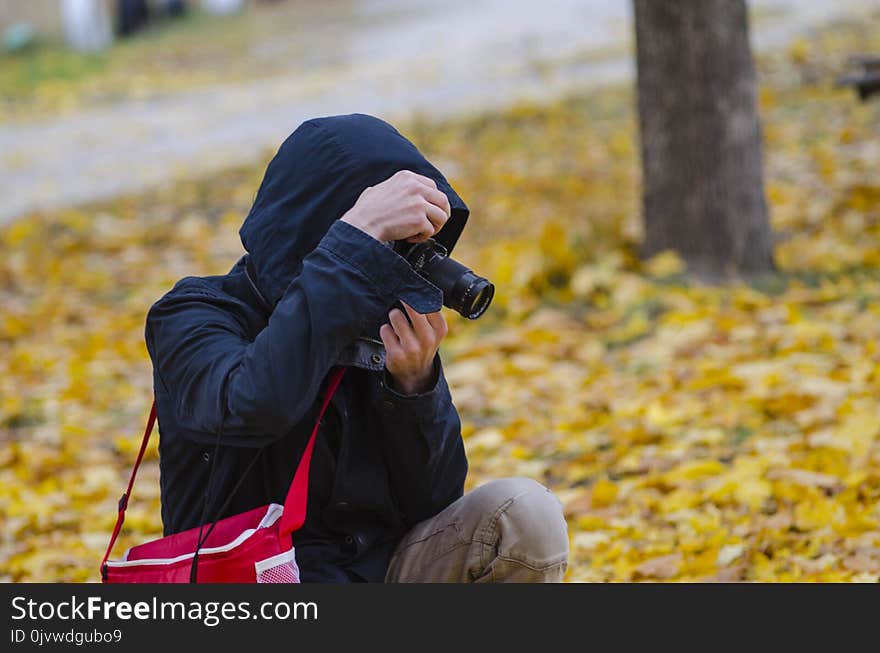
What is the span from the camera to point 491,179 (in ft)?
27.6

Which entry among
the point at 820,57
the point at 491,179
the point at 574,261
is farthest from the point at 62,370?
the point at 820,57

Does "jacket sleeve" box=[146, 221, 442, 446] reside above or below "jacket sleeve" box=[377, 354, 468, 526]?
above

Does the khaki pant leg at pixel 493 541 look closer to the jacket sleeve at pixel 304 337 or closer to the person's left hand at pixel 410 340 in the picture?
the person's left hand at pixel 410 340

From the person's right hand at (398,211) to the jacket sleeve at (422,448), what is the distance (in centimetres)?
35

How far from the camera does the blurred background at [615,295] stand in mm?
3729

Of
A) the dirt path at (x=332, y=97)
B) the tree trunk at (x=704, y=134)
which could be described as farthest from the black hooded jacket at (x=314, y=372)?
the dirt path at (x=332, y=97)

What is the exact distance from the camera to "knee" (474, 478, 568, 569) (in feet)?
7.97

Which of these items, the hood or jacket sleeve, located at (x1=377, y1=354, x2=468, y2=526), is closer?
the hood

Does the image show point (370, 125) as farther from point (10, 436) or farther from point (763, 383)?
point (10, 436)

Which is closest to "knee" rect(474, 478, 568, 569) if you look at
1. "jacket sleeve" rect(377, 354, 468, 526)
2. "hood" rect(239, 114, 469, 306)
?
"jacket sleeve" rect(377, 354, 468, 526)

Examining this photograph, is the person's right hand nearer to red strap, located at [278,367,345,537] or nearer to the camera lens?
the camera lens

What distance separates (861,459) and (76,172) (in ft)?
27.5

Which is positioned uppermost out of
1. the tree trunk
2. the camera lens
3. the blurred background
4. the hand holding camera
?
the hand holding camera

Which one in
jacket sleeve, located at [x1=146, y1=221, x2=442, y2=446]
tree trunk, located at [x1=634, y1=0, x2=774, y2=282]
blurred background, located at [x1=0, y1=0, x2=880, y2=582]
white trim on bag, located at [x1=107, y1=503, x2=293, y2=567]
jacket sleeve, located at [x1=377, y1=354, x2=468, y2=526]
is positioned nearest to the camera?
jacket sleeve, located at [x1=146, y1=221, x2=442, y2=446]
